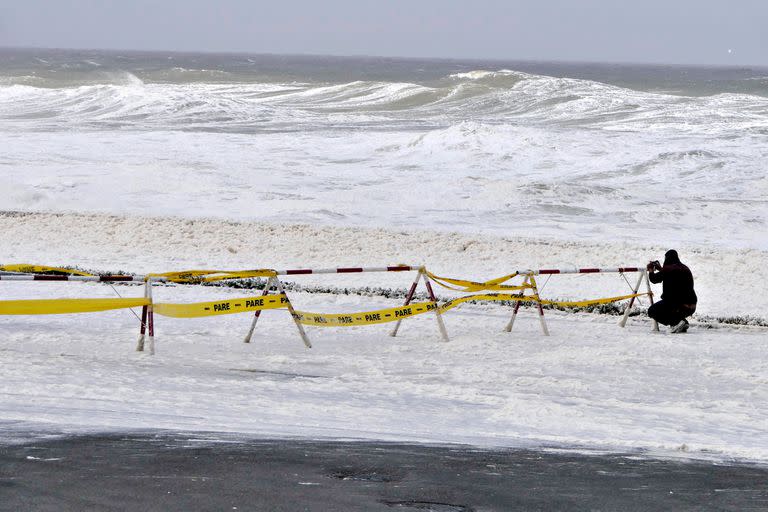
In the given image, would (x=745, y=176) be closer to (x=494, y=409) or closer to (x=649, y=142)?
(x=649, y=142)

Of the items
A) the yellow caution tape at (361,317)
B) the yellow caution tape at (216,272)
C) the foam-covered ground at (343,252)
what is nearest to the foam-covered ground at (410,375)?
the foam-covered ground at (343,252)

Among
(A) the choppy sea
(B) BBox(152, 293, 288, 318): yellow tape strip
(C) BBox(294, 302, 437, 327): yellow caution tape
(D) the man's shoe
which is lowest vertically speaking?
(A) the choppy sea

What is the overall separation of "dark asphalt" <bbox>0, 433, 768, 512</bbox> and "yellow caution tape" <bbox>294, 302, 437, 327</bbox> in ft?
12.8

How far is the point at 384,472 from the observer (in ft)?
19.7

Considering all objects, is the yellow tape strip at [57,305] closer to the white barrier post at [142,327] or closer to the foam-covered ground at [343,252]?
the white barrier post at [142,327]

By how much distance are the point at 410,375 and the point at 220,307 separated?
195cm

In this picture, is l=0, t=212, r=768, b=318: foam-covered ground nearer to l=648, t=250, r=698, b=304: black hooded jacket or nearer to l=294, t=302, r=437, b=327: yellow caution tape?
l=648, t=250, r=698, b=304: black hooded jacket

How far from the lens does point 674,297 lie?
38.3 feet

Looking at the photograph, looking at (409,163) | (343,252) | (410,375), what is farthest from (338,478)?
(409,163)

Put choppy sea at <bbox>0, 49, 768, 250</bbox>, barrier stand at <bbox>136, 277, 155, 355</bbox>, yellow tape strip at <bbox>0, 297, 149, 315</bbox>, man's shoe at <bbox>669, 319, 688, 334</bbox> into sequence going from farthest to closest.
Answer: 1. choppy sea at <bbox>0, 49, 768, 250</bbox>
2. man's shoe at <bbox>669, 319, 688, 334</bbox>
3. barrier stand at <bbox>136, 277, 155, 355</bbox>
4. yellow tape strip at <bbox>0, 297, 149, 315</bbox>

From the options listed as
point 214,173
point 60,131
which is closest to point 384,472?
point 214,173

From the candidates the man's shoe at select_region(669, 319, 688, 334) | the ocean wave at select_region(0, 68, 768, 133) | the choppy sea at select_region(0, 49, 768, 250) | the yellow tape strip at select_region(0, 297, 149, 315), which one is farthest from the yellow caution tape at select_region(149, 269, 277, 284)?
the ocean wave at select_region(0, 68, 768, 133)

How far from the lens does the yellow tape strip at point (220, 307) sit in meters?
9.82

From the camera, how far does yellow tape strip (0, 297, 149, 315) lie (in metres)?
9.36
